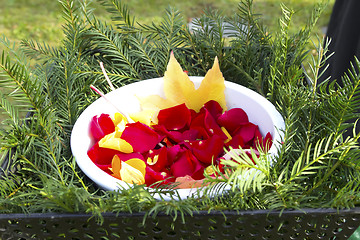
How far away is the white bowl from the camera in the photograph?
496 millimetres

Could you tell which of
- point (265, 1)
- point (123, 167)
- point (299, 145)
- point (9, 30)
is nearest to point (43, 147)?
point (123, 167)

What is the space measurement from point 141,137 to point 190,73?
211mm

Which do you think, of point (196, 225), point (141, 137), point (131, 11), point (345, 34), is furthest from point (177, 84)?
point (131, 11)

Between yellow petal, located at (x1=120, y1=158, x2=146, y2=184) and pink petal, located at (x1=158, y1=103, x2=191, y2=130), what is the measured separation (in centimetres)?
10

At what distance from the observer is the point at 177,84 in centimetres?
62

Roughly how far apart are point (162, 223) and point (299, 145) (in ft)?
0.73

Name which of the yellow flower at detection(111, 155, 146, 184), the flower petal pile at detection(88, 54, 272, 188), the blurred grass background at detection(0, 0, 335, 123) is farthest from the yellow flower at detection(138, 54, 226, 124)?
the blurred grass background at detection(0, 0, 335, 123)

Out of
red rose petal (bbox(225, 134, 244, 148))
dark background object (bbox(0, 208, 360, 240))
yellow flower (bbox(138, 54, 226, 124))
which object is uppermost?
yellow flower (bbox(138, 54, 226, 124))

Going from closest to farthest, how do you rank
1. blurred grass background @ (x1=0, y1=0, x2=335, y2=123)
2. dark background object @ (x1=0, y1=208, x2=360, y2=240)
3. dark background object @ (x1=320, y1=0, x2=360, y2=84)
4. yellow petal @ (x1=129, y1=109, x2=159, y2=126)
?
1. dark background object @ (x1=0, y1=208, x2=360, y2=240)
2. yellow petal @ (x1=129, y1=109, x2=159, y2=126)
3. dark background object @ (x1=320, y1=0, x2=360, y2=84)
4. blurred grass background @ (x1=0, y1=0, x2=335, y2=123)

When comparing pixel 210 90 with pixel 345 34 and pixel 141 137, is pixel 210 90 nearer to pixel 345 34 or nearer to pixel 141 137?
pixel 141 137

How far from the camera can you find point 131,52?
72cm

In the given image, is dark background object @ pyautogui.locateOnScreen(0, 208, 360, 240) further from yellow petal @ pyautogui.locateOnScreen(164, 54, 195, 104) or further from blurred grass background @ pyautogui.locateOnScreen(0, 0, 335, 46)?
blurred grass background @ pyautogui.locateOnScreen(0, 0, 335, 46)

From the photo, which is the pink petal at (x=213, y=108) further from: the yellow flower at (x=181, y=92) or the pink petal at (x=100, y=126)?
the pink petal at (x=100, y=126)

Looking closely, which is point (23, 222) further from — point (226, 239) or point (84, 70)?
point (84, 70)
